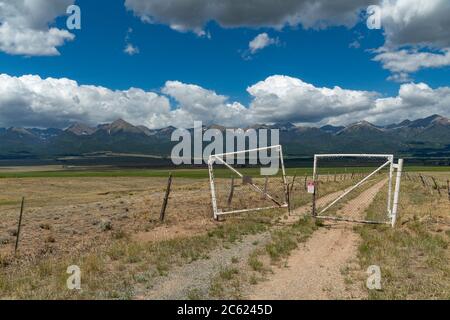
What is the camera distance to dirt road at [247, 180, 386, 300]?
10992mm

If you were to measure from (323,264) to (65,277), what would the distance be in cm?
827

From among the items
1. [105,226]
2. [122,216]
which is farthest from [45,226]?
[122,216]

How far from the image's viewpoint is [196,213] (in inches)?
1105

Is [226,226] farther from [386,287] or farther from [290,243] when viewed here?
[386,287]

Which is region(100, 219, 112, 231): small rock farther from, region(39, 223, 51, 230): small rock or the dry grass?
the dry grass

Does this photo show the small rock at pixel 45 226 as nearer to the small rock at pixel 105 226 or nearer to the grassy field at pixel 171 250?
the grassy field at pixel 171 250

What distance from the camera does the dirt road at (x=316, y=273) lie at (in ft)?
36.1

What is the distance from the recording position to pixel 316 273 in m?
13.1

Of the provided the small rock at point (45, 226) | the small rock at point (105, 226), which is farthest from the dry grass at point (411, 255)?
the small rock at point (45, 226)

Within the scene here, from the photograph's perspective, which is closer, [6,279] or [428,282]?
[428,282]

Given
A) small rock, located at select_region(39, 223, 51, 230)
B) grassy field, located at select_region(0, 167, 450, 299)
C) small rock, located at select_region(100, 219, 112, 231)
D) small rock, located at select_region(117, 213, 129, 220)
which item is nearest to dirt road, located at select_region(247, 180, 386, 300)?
grassy field, located at select_region(0, 167, 450, 299)

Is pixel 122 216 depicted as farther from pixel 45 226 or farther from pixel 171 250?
pixel 171 250
